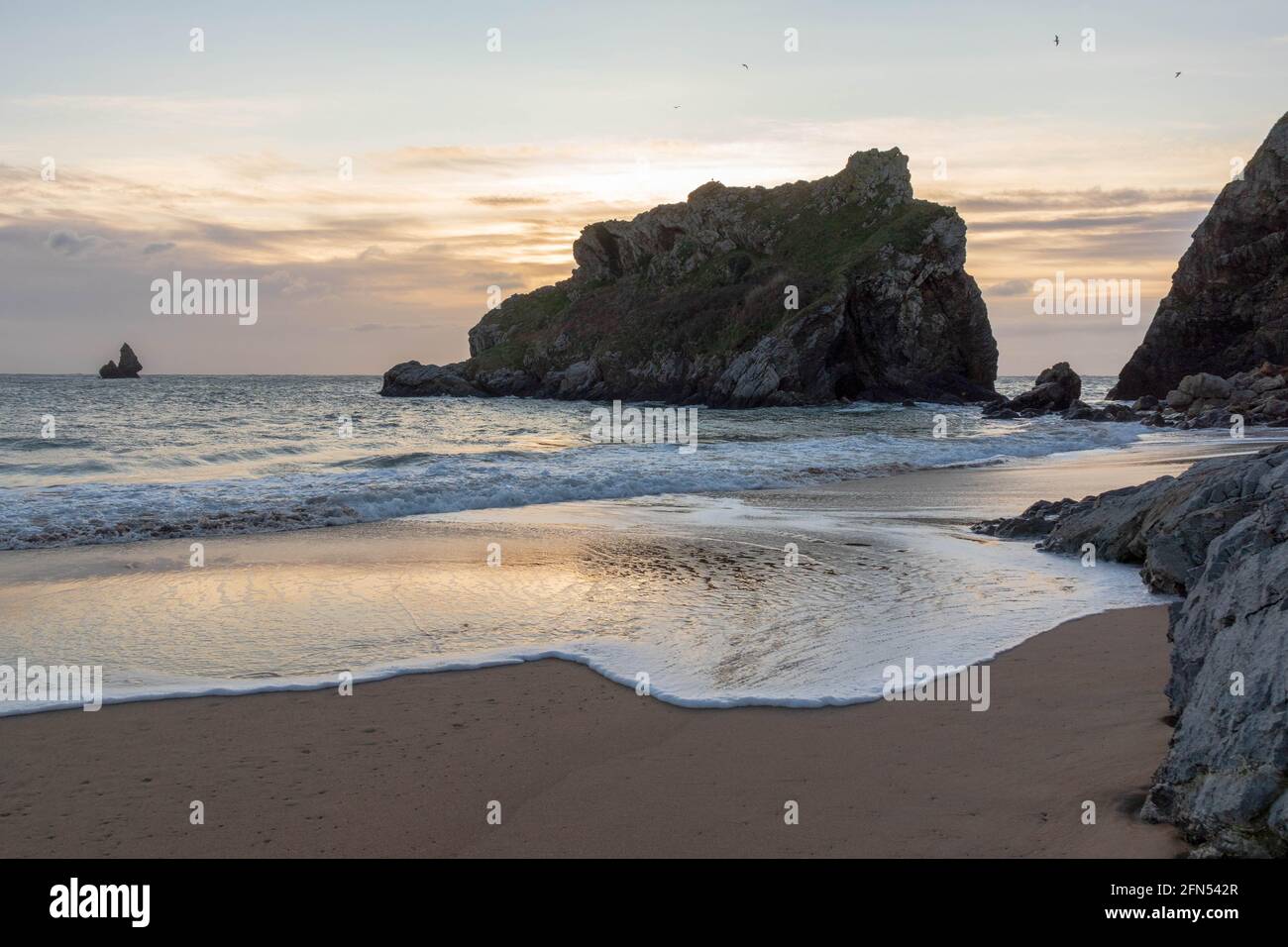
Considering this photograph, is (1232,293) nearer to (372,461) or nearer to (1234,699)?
(372,461)

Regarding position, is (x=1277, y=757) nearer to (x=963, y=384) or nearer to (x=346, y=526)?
(x=346, y=526)

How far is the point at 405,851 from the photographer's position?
4.21 m

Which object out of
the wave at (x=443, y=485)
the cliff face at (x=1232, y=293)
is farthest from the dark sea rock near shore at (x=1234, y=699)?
the cliff face at (x=1232, y=293)

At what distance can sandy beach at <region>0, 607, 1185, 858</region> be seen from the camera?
4273 mm

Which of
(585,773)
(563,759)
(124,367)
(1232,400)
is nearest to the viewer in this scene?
(585,773)

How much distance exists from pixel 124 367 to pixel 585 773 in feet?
461

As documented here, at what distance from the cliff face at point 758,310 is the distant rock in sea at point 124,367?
57.7 metres

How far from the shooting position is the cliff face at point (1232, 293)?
60.1 m

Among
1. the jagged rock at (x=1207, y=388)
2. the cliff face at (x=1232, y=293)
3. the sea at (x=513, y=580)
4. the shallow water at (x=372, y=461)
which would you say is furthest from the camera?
the cliff face at (x=1232, y=293)

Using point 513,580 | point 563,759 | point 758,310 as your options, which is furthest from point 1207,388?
point 563,759

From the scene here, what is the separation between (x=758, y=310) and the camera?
71.1 meters

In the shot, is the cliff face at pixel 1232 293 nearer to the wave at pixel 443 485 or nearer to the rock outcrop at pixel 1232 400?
the rock outcrop at pixel 1232 400

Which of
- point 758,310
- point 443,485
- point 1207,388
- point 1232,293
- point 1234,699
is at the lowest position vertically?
point 1234,699

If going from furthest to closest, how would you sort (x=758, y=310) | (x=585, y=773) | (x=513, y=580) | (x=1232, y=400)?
(x=758, y=310)
(x=1232, y=400)
(x=513, y=580)
(x=585, y=773)
